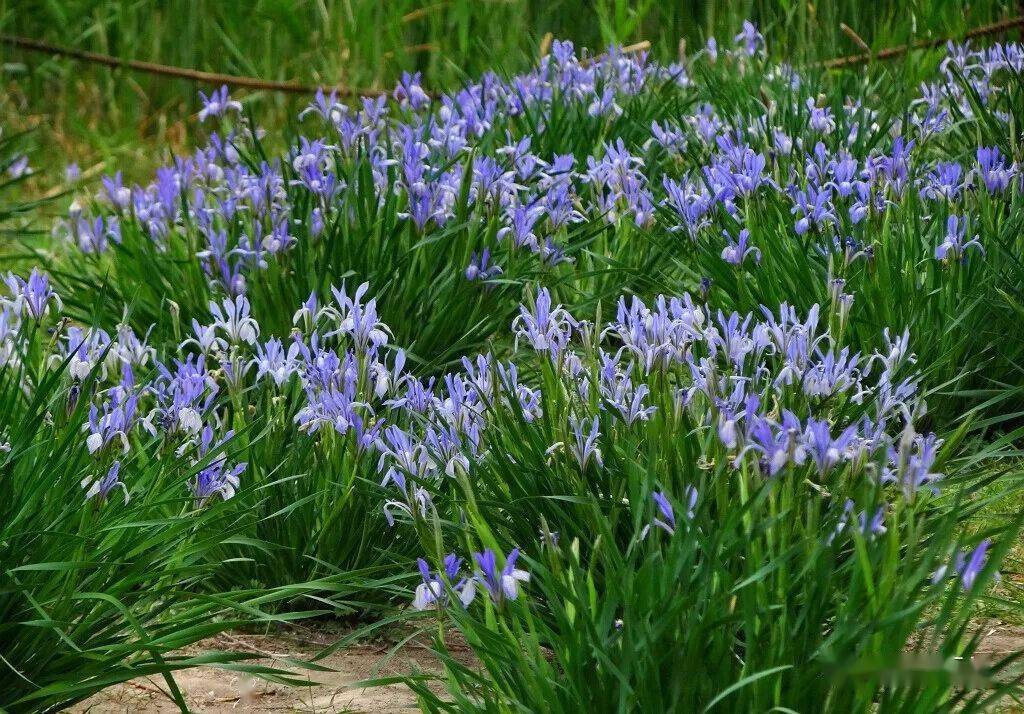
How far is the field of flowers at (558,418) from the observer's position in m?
1.94

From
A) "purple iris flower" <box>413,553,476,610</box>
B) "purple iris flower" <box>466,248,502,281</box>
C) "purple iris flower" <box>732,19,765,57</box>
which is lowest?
"purple iris flower" <box>413,553,476,610</box>

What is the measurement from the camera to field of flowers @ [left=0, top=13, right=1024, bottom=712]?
1943 millimetres

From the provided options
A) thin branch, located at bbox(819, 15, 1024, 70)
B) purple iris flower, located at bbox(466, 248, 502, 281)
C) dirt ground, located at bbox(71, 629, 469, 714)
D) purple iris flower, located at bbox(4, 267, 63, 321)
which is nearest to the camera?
dirt ground, located at bbox(71, 629, 469, 714)

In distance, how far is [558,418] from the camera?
8.49 feet

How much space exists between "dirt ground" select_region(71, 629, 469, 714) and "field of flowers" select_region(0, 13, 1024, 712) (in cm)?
6

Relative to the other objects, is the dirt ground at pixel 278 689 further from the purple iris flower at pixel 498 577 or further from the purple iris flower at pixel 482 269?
the purple iris flower at pixel 482 269

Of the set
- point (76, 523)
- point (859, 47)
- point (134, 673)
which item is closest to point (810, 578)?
point (134, 673)

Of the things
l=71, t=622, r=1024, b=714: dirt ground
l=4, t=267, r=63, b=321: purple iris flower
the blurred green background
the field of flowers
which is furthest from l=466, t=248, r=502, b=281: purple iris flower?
the blurred green background

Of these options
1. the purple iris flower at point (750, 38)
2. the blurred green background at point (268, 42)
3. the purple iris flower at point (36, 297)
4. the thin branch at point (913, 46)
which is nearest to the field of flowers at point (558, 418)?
the purple iris flower at point (36, 297)

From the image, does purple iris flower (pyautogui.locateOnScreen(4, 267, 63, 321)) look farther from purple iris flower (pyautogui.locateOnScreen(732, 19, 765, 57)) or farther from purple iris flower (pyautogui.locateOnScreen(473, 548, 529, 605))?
purple iris flower (pyautogui.locateOnScreen(732, 19, 765, 57))

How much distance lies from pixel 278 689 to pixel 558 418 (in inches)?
29.6

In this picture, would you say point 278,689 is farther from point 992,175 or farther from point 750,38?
point 750,38

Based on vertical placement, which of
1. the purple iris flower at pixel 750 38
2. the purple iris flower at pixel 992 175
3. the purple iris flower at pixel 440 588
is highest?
the purple iris flower at pixel 750 38

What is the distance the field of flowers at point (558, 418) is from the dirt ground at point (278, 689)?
0.21 feet
